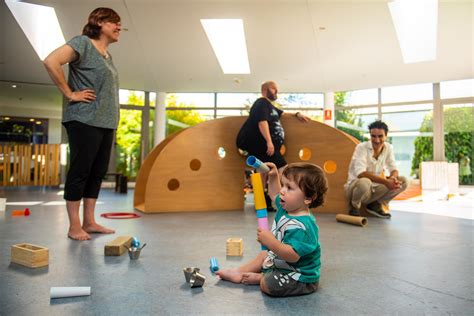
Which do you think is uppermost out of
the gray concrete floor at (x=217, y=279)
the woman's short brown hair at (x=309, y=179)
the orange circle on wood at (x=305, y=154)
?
the orange circle on wood at (x=305, y=154)

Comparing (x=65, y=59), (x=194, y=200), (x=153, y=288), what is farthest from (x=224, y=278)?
(x=194, y=200)

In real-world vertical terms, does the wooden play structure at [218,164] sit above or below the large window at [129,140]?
below

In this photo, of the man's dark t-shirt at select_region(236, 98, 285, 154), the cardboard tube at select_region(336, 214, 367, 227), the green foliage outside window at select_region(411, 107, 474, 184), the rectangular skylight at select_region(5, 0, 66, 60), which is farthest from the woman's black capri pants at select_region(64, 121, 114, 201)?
the green foliage outside window at select_region(411, 107, 474, 184)

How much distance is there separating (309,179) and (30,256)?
1.19m

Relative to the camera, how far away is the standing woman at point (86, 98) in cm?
210

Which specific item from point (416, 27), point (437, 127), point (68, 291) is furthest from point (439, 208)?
point (437, 127)

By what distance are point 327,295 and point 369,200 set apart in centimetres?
247

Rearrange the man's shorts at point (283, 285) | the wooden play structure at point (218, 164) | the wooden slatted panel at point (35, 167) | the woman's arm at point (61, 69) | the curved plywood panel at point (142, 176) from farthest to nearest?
the wooden slatted panel at point (35, 167), the curved plywood panel at point (142, 176), the wooden play structure at point (218, 164), the woman's arm at point (61, 69), the man's shorts at point (283, 285)

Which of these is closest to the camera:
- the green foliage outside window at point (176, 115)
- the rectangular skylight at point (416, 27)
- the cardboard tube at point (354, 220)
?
the cardboard tube at point (354, 220)

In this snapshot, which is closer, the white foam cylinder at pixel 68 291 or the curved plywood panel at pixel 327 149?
the white foam cylinder at pixel 68 291

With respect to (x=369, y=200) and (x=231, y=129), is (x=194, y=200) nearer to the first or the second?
(x=231, y=129)

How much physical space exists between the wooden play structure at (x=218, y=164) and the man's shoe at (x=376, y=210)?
0.84 feet

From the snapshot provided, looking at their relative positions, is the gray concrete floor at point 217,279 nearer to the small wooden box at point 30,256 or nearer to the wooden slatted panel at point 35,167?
the small wooden box at point 30,256

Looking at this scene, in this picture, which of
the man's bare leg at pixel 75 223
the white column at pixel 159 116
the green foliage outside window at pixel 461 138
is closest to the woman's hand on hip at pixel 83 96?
the man's bare leg at pixel 75 223
